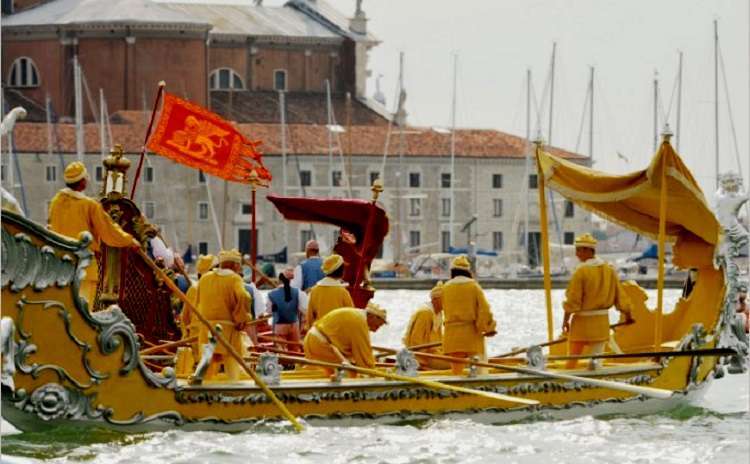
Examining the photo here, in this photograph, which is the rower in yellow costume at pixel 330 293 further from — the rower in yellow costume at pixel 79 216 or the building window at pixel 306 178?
the building window at pixel 306 178

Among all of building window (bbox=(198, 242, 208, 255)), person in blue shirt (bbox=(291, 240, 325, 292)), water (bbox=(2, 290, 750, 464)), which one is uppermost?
building window (bbox=(198, 242, 208, 255))

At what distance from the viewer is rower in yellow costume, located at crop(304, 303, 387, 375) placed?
17219 mm

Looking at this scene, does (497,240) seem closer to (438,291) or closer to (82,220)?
(438,291)

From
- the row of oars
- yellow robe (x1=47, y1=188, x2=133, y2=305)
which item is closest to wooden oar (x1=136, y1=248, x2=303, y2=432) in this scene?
the row of oars

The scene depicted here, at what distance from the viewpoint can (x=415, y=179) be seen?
87.3 m

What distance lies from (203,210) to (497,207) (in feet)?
39.4

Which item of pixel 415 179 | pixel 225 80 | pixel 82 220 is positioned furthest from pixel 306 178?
pixel 82 220

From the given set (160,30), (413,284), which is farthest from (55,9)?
(413,284)

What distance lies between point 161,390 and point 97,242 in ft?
4.11

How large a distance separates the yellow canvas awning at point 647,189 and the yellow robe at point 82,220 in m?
4.14

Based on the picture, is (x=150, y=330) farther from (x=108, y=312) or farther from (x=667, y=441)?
(x=667, y=441)

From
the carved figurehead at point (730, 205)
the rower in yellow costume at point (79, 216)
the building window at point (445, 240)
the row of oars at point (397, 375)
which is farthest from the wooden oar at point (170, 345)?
the building window at point (445, 240)

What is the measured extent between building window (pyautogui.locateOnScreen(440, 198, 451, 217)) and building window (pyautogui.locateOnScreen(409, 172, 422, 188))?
145 cm

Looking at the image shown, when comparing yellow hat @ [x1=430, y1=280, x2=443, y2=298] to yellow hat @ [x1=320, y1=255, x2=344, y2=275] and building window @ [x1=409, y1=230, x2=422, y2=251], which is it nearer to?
yellow hat @ [x1=320, y1=255, x2=344, y2=275]
